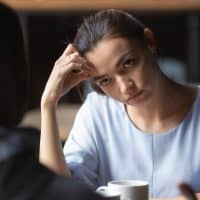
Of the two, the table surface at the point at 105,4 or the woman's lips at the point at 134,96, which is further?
the table surface at the point at 105,4

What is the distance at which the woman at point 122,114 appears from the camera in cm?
186

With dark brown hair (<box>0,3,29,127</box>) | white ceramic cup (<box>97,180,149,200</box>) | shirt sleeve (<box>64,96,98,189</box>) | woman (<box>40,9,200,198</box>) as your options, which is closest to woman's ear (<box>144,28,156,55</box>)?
woman (<box>40,9,200,198</box>)

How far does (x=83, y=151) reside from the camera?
1.97 meters

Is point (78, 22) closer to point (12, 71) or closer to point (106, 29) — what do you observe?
point (106, 29)

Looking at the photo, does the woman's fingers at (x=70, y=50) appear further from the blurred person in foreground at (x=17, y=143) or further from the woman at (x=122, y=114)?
the blurred person in foreground at (x=17, y=143)

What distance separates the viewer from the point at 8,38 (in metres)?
1.01

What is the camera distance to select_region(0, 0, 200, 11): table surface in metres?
3.64

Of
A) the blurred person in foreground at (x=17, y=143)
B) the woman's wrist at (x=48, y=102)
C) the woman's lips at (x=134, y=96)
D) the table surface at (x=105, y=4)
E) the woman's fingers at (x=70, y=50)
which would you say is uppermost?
the blurred person in foreground at (x=17, y=143)

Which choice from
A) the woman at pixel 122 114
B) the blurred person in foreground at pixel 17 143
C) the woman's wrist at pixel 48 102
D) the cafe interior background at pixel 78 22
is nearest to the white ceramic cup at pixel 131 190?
the woman at pixel 122 114

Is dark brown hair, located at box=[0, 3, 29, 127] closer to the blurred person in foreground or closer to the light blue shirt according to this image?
the blurred person in foreground

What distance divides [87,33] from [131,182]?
45 cm

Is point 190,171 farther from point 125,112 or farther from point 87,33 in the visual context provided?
point 87,33

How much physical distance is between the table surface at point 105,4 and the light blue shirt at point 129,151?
1701 millimetres

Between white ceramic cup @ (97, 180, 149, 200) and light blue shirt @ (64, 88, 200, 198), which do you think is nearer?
white ceramic cup @ (97, 180, 149, 200)
